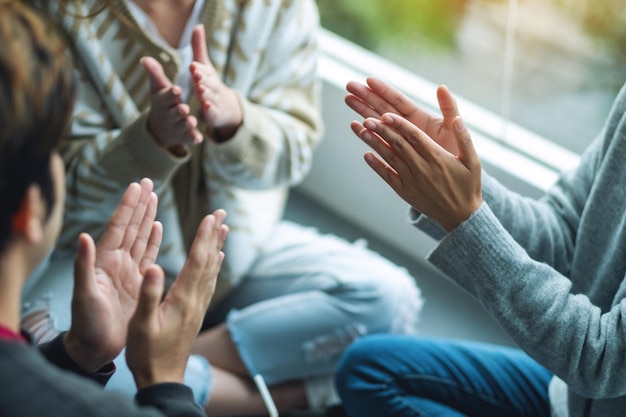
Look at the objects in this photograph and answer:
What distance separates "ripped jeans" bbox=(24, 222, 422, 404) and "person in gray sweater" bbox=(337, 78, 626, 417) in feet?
0.50

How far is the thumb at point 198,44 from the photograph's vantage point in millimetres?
1190

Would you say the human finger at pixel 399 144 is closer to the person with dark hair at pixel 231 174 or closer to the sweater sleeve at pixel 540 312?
the sweater sleeve at pixel 540 312

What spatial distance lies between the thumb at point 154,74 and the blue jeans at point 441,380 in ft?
1.53

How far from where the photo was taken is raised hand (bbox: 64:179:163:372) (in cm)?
82

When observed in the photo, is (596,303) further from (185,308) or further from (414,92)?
(414,92)

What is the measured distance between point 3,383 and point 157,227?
31 cm

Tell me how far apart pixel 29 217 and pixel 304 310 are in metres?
0.80

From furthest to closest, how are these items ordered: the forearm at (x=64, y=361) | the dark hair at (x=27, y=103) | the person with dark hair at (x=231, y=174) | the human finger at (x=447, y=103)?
the person with dark hair at (x=231, y=174) → the human finger at (x=447, y=103) → the forearm at (x=64, y=361) → the dark hair at (x=27, y=103)

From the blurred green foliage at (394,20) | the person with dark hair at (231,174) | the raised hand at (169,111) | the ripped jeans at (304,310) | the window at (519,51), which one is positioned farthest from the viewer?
the blurred green foliage at (394,20)

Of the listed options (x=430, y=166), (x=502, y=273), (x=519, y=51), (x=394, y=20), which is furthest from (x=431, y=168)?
(x=394, y=20)

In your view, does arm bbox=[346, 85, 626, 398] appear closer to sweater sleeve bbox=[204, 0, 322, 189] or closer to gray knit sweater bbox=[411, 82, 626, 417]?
gray knit sweater bbox=[411, 82, 626, 417]

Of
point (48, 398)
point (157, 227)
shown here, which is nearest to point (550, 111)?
point (157, 227)

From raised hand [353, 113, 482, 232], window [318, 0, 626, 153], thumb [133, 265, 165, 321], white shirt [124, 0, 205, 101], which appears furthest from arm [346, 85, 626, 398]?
window [318, 0, 626, 153]

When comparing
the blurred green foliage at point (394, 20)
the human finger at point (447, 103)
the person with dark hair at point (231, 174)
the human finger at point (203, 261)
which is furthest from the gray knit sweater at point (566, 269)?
the blurred green foliage at point (394, 20)
